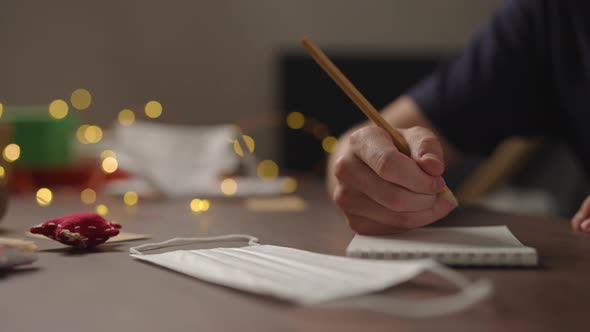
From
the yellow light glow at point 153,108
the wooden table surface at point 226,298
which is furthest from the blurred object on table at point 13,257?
the yellow light glow at point 153,108

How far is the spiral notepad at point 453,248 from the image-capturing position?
530 millimetres

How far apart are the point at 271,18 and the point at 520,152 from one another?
3.42 ft

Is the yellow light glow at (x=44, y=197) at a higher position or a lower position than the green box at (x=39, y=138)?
lower

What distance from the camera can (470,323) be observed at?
379 mm

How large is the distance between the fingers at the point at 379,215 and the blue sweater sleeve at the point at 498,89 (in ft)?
1.78

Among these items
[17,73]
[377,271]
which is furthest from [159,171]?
[17,73]

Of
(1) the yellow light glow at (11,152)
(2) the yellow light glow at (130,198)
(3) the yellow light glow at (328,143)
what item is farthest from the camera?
(3) the yellow light glow at (328,143)

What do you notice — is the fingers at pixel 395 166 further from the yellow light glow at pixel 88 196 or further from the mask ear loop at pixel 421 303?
the yellow light glow at pixel 88 196

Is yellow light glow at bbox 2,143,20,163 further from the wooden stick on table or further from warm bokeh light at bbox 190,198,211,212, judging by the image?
the wooden stick on table

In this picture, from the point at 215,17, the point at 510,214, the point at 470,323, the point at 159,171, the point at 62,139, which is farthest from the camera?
the point at 215,17

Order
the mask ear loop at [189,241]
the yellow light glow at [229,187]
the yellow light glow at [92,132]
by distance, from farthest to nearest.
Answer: the yellow light glow at [92,132]
the yellow light glow at [229,187]
the mask ear loop at [189,241]

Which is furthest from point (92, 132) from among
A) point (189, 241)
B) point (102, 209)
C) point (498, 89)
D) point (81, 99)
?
point (189, 241)

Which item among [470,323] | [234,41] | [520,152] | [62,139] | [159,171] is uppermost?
[234,41]

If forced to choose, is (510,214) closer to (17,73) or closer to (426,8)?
(17,73)
